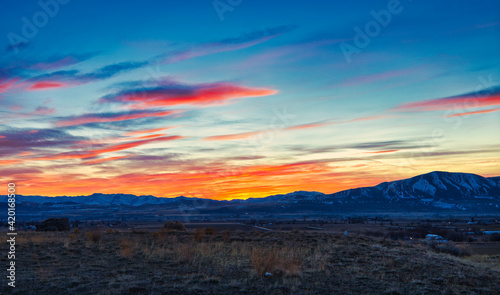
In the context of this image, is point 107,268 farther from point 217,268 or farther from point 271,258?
point 271,258

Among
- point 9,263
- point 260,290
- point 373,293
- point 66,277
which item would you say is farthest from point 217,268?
point 9,263

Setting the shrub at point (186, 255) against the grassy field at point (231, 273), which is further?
the shrub at point (186, 255)

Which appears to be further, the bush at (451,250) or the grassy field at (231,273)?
the bush at (451,250)

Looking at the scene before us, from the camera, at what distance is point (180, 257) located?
1836 centimetres

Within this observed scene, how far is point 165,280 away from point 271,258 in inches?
179

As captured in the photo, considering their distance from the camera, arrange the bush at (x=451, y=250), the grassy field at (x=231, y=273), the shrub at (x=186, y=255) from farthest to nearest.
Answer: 1. the bush at (x=451, y=250)
2. the shrub at (x=186, y=255)
3. the grassy field at (x=231, y=273)

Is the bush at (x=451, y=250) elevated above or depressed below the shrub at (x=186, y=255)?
below

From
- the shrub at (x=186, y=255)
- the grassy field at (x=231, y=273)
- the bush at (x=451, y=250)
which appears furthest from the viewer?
the bush at (x=451, y=250)

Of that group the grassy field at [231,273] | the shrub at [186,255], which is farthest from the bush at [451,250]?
the shrub at [186,255]

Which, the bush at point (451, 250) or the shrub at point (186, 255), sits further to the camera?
the bush at point (451, 250)

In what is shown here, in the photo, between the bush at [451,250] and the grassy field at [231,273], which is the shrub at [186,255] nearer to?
the grassy field at [231,273]

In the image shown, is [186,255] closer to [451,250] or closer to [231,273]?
[231,273]

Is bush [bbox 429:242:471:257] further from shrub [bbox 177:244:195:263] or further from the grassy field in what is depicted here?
shrub [bbox 177:244:195:263]

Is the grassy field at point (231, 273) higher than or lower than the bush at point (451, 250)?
higher
